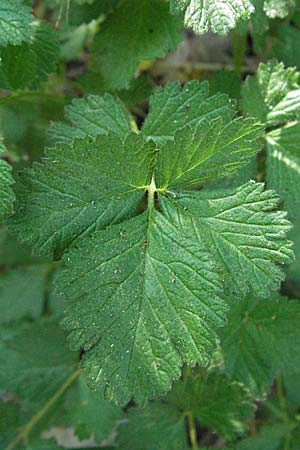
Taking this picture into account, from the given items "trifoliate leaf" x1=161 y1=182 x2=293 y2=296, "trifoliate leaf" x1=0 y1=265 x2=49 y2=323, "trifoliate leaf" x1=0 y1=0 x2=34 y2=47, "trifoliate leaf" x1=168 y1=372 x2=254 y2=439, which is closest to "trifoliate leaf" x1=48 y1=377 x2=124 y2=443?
"trifoliate leaf" x1=168 y1=372 x2=254 y2=439

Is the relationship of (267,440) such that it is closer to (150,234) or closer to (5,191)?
(150,234)

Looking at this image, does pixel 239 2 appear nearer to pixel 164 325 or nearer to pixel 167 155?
pixel 167 155

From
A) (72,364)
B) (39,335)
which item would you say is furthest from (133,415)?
(39,335)

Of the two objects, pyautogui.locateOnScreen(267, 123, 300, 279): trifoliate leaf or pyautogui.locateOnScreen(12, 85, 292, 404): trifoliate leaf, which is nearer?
pyautogui.locateOnScreen(12, 85, 292, 404): trifoliate leaf

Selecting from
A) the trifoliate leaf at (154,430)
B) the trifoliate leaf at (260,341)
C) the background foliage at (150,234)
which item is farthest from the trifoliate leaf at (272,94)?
the trifoliate leaf at (154,430)

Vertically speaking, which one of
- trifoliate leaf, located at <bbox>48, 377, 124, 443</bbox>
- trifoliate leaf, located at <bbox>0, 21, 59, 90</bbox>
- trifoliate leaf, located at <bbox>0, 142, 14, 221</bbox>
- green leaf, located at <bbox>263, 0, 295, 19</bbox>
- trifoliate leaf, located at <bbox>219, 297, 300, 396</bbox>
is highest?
green leaf, located at <bbox>263, 0, 295, 19</bbox>

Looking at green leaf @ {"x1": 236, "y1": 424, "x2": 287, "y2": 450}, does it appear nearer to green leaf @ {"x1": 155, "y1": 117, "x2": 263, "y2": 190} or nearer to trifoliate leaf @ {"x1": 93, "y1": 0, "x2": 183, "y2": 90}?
green leaf @ {"x1": 155, "y1": 117, "x2": 263, "y2": 190}

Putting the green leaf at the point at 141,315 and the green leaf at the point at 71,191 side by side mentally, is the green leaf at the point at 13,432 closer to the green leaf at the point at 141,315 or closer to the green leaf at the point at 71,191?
the green leaf at the point at 141,315

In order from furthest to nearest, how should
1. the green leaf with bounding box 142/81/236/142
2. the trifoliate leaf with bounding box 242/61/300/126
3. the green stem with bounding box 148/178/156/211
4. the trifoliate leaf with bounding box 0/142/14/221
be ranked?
the trifoliate leaf with bounding box 242/61/300/126
the green leaf with bounding box 142/81/236/142
the green stem with bounding box 148/178/156/211
the trifoliate leaf with bounding box 0/142/14/221
